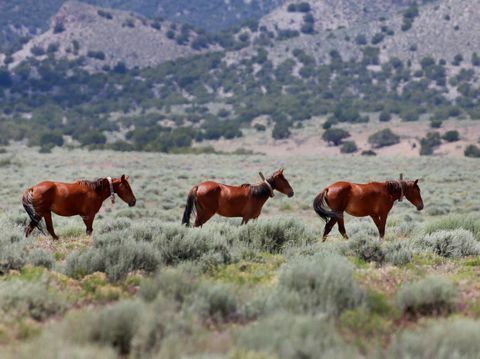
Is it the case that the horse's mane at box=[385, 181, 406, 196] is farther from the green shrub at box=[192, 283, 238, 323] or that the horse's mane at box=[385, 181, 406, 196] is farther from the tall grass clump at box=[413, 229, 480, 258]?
the green shrub at box=[192, 283, 238, 323]

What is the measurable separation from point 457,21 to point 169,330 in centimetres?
13505

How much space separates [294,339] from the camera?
5758 mm

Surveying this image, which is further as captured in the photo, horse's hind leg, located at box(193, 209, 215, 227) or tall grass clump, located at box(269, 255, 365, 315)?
horse's hind leg, located at box(193, 209, 215, 227)

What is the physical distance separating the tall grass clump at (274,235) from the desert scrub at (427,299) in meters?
3.88

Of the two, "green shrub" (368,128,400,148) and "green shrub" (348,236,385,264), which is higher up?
"green shrub" (368,128,400,148)

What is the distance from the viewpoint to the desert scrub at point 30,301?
6965mm

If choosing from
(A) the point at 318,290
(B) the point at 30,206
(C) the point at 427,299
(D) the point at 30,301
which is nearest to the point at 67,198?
(B) the point at 30,206

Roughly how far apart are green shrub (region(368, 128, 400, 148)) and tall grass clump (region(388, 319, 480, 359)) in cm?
7223

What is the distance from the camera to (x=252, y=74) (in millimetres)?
133000

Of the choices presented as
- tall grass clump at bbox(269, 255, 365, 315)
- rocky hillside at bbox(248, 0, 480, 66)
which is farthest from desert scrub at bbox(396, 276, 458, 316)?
rocky hillside at bbox(248, 0, 480, 66)

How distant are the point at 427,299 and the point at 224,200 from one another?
19.3 ft

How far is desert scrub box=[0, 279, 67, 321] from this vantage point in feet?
22.9

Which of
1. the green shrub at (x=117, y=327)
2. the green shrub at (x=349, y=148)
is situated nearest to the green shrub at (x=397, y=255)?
the green shrub at (x=117, y=327)

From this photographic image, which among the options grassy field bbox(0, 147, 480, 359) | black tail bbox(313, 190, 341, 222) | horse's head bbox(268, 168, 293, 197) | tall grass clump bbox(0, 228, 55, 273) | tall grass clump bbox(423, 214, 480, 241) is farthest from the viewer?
tall grass clump bbox(423, 214, 480, 241)
